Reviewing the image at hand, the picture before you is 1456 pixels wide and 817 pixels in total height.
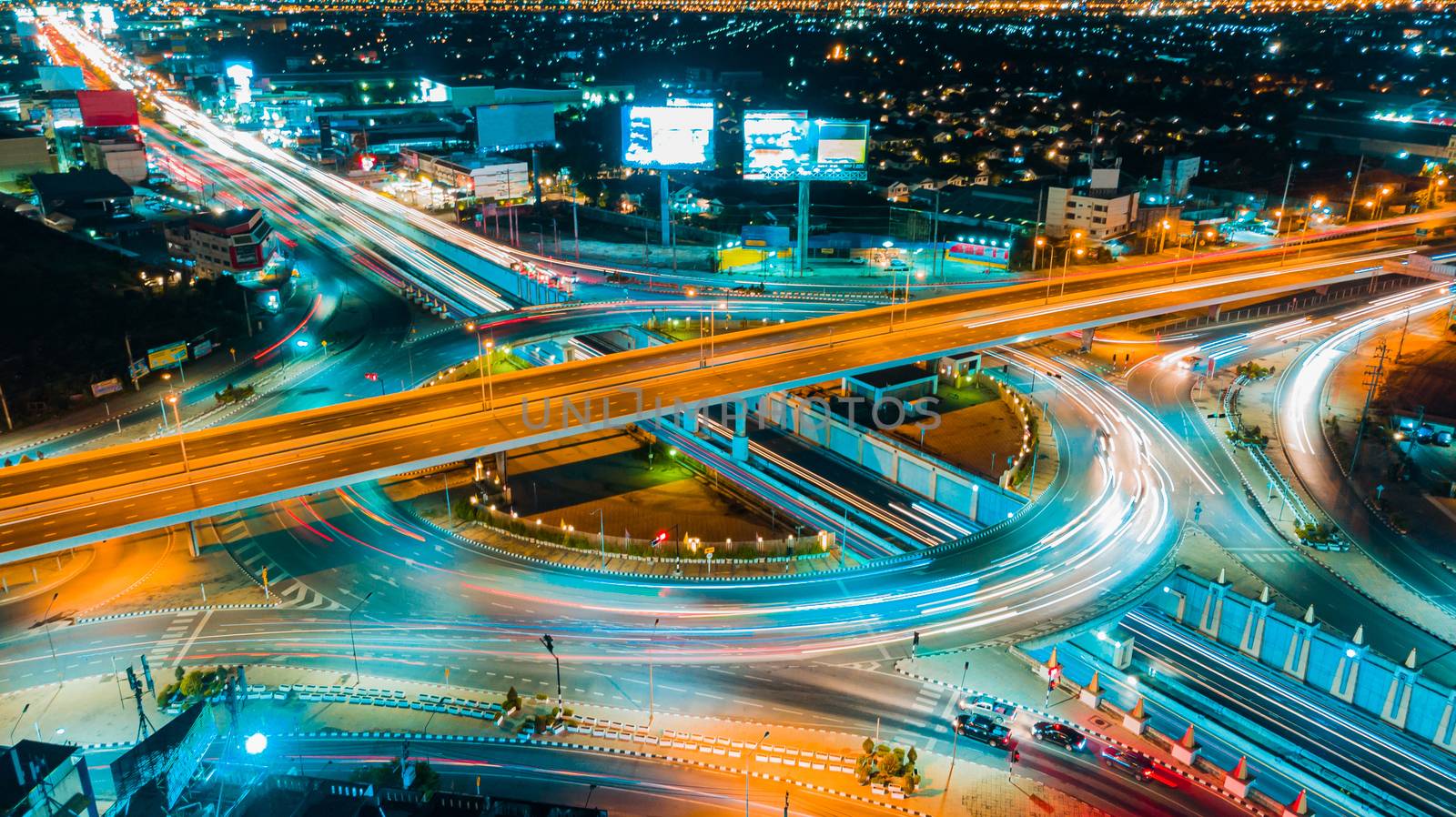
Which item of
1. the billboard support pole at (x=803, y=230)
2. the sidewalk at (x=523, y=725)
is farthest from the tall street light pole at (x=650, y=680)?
the billboard support pole at (x=803, y=230)

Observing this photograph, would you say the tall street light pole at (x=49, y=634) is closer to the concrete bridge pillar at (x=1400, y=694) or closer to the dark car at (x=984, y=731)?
the dark car at (x=984, y=731)

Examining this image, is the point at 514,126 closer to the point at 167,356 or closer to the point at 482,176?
the point at 482,176

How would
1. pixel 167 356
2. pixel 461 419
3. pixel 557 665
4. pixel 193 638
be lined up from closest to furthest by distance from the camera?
pixel 557 665, pixel 193 638, pixel 461 419, pixel 167 356

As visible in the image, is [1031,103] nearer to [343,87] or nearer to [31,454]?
[343,87]

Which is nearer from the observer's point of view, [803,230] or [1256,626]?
[1256,626]

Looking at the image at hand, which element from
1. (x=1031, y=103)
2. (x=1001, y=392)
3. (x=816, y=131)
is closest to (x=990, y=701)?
(x=1001, y=392)

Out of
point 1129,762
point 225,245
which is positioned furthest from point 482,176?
point 1129,762
